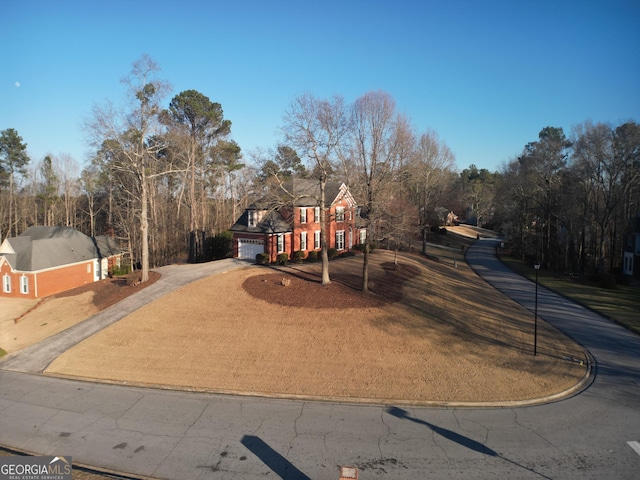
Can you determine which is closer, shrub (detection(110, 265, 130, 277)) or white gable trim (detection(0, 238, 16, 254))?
white gable trim (detection(0, 238, 16, 254))

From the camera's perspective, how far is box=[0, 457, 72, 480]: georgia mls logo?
827 cm

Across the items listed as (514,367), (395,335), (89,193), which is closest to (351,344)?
(395,335)

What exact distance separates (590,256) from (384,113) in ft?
111

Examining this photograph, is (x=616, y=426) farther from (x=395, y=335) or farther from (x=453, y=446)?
(x=395, y=335)

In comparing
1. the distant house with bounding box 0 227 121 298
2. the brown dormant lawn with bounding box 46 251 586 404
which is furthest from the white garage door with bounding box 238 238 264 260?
the distant house with bounding box 0 227 121 298

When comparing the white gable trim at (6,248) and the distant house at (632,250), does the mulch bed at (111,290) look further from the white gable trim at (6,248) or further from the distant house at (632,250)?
the distant house at (632,250)

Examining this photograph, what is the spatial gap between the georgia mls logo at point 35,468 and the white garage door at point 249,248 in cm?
2367

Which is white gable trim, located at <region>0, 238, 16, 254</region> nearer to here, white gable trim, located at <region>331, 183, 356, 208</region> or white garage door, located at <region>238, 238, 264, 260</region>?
white garage door, located at <region>238, 238, 264, 260</region>

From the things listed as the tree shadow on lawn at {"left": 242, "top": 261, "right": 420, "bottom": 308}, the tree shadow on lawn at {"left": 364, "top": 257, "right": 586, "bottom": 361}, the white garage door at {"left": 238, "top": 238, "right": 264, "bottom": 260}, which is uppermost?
the white garage door at {"left": 238, "top": 238, "right": 264, "bottom": 260}

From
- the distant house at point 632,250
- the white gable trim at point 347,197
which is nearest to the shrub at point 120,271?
the white gable trim at point 347,197

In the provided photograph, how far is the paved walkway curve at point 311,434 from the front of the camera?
8875 millimetres

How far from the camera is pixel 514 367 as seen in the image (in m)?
14.8

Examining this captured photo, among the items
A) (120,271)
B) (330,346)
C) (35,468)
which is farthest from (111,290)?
(35,468)

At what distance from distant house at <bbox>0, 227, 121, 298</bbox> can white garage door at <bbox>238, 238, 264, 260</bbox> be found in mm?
11193
